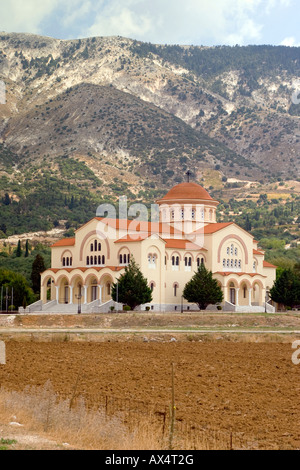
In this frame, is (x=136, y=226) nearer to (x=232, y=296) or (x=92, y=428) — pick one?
(x=232, y=296)

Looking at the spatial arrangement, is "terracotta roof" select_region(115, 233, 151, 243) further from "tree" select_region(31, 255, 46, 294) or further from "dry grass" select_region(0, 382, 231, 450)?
"dry grass" select_region(0, 382, 231, 450)

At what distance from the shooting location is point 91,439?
57.8ft

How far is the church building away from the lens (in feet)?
251

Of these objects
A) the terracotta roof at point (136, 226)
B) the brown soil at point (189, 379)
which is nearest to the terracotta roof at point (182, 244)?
the terracotta roof at point (136, 226)

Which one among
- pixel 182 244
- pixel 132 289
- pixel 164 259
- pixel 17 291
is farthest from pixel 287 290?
pixel 17 291

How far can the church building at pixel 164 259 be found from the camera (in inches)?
3012

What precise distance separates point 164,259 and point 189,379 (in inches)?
1985

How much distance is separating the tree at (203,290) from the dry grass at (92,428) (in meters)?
56.2

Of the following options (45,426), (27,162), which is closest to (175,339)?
(45,426)

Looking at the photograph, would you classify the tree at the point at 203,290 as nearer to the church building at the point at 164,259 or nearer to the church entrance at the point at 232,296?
the church building at the point at 164,259

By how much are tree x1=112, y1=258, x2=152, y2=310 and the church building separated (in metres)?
1.28

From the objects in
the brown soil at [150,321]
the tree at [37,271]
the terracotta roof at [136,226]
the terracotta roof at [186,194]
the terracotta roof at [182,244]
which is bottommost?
the brown soil at [150,321]

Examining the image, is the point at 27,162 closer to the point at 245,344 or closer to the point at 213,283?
the point at 213,283

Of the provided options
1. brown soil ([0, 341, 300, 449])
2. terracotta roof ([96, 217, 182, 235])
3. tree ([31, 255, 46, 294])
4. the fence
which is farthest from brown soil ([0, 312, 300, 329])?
the fence
